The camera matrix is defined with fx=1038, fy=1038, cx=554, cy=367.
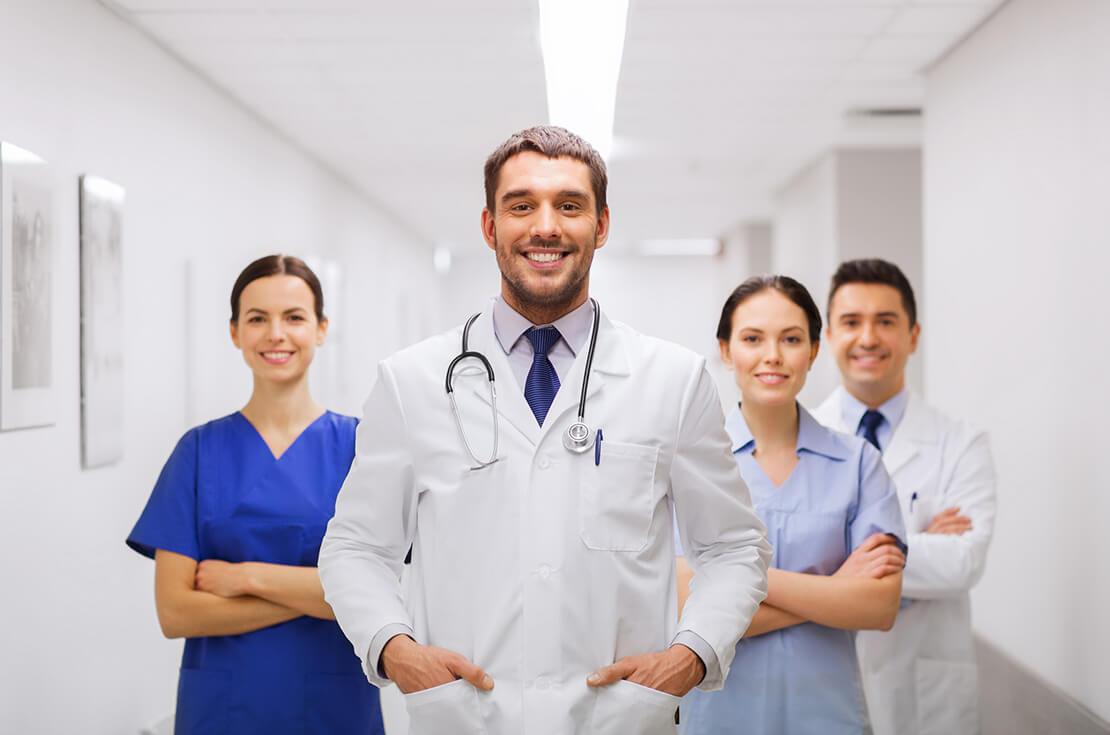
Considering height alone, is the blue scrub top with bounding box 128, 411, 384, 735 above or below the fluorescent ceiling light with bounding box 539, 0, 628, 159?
below

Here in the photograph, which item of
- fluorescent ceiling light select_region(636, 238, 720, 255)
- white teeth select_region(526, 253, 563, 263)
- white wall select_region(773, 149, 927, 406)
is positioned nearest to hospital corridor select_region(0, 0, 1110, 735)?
white teeth select_region(526, 253, 563, 263)

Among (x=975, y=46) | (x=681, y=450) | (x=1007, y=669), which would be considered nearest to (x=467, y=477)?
(x=681, y=450)

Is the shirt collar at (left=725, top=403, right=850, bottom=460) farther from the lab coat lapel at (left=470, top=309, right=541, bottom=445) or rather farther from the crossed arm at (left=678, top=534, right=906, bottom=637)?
the lab coat lapel at (left=470, top=309, right=541, bottom=445)

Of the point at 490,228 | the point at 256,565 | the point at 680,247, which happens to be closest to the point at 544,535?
the point at 490,228

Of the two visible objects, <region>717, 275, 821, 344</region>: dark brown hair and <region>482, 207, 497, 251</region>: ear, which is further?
<region>717, 275, 821, 344</region>: dark brown hair

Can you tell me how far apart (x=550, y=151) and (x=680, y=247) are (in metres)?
10.9

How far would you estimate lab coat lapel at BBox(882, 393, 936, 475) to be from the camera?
2264mm

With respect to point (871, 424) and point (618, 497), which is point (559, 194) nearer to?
point (618, 497)

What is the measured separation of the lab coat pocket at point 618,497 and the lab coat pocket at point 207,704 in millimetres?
925

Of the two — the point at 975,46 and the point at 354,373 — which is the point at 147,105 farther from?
the point at 354,373

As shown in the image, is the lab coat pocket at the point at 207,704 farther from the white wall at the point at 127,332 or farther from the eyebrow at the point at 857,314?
the eyebrow at the point at 857,314

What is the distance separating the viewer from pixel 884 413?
91.6 inches

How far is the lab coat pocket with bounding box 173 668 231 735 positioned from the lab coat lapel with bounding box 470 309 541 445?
878 millimetres

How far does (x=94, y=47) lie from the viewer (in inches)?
123
